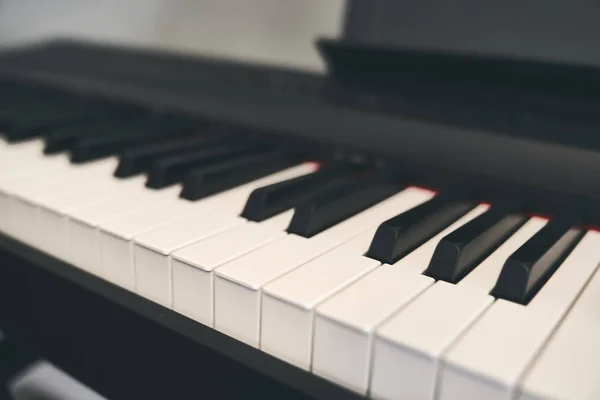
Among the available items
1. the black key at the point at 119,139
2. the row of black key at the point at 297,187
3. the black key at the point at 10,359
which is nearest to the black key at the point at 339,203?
the row of black key at the point at 297,187

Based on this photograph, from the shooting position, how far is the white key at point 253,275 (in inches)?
19.1

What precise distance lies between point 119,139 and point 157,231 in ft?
1.04

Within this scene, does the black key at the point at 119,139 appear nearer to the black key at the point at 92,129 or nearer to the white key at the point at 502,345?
the black key at the point at 92,129

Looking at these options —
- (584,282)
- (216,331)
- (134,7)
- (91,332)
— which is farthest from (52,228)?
(134,7)

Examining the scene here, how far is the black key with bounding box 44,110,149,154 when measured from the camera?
0.83 metres

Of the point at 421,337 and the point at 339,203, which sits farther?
the point at 339,203

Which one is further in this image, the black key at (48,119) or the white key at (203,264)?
the black key at (48,119)

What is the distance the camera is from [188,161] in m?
0.73

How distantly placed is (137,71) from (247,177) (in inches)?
19.3

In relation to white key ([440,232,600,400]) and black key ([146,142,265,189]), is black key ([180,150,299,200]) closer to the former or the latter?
black key ([146,142,265,189])

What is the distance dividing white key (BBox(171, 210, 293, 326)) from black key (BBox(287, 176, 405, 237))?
0.02 metres

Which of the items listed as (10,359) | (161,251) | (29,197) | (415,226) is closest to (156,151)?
(29,197)

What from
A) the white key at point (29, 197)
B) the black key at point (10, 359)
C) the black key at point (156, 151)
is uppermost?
the black key at point (156, 151)

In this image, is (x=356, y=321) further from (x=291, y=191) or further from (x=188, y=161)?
(x=188, y=161)
